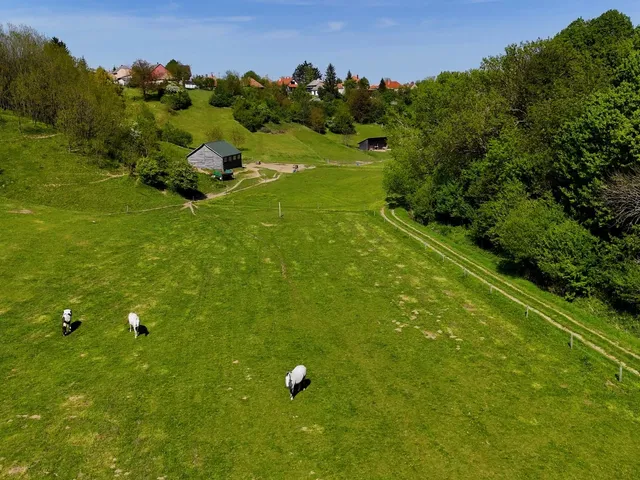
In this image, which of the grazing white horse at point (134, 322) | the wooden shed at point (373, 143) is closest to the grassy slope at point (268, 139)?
the wooden shed at point (373, 143)

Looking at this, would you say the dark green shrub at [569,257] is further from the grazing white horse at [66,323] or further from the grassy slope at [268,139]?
the grassy slope at [268,139]

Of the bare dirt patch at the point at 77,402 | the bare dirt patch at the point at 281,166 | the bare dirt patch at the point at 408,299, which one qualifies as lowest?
the bare dirt patch at the point at 408,299

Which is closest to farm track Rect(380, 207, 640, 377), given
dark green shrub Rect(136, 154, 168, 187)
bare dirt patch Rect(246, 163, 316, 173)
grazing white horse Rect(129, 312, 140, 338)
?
grazing white horse Rect(129, 312, 140, 338)

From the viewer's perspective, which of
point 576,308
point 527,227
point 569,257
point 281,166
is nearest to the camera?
point 576,308

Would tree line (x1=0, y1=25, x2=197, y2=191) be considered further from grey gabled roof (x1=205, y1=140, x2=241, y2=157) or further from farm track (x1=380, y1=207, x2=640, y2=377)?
farm track (x1=380, y1=207, x2=640, y2=377)

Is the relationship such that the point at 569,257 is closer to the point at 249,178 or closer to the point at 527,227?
the point at 527,227

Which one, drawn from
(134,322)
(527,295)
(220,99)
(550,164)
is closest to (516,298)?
(527,295)

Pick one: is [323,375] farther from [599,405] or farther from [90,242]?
[90,242]
